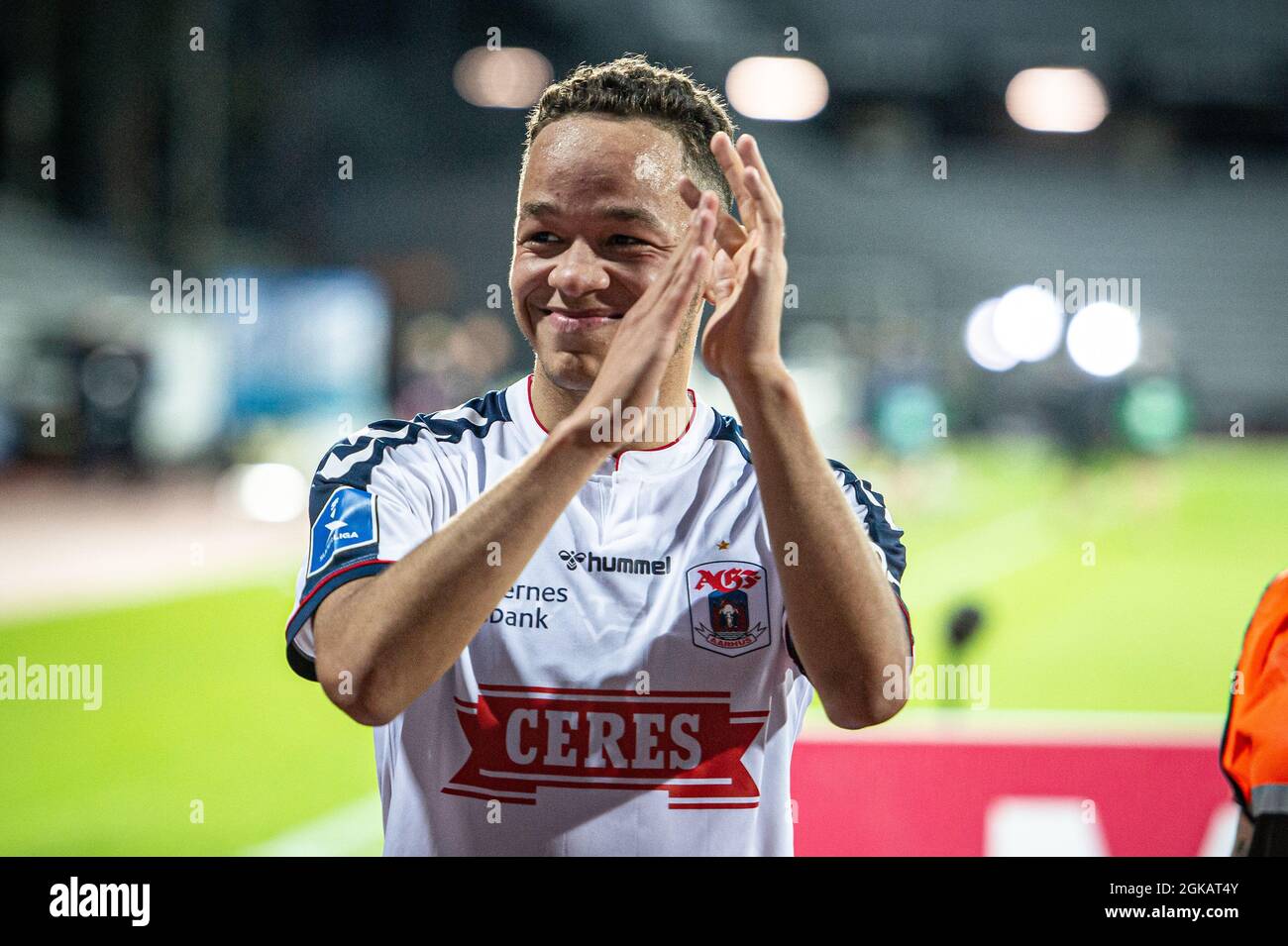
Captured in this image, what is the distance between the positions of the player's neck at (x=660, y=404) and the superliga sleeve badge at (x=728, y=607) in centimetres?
25

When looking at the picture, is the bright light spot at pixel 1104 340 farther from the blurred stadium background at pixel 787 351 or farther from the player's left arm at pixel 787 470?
the player's left arm at pixel 787 470

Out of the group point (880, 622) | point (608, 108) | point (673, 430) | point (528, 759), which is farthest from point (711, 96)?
point (528, 759)

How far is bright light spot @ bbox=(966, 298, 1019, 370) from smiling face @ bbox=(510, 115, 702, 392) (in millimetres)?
19485

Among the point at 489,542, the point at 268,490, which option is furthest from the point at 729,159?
the point at 268,490

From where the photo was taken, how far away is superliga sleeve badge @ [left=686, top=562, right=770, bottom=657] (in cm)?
188

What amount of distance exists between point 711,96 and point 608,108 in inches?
9.6

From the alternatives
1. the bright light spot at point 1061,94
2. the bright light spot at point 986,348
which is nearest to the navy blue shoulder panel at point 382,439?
the bright light spot at point 1061,94

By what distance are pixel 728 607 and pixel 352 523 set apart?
2.03ft

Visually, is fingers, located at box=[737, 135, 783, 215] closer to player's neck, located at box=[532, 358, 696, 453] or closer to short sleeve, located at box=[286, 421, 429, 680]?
player's neck, located at box=[532, 358, 696, 453]

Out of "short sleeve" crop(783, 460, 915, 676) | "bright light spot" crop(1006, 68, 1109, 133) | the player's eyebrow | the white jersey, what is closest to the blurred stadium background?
"bright light spot" crop(1006, 68, 1109, 133)

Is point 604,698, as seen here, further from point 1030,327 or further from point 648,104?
point 1030,327

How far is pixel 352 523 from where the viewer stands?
176 cm

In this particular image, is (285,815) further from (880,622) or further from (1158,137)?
(1158,137)

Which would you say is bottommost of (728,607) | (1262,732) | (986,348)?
(1262,732)
